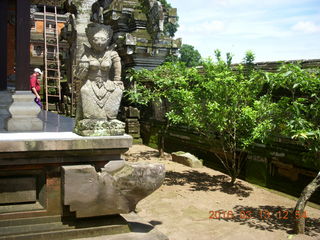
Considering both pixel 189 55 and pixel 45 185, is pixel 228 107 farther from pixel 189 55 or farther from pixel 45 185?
pixel 189 55

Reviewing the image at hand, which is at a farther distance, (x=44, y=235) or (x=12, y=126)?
(x=12, y=126)

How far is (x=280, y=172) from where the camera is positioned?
24.9ft

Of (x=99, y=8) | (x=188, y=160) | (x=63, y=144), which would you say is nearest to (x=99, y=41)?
(x=63, y=144)

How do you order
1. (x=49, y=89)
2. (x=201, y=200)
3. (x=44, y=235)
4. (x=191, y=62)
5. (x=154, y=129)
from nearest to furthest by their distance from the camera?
(x=44, y=235) < (x=201, y=200) < (x=154, y=129) < (x=49, y=89) < (x=191, y=62)

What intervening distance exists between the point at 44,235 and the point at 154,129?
850 cm

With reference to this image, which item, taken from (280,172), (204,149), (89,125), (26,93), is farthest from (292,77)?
(204,149)

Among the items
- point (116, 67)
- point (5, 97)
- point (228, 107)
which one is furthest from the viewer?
point (5, 97)

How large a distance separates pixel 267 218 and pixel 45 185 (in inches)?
143

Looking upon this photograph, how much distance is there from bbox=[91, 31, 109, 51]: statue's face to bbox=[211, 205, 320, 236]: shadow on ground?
3.24 meters

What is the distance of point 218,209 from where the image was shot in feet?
21.4

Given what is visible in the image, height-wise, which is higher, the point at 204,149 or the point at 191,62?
the point at 191,62

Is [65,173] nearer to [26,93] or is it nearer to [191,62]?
[26,93]

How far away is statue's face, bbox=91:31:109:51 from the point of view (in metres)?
4.73

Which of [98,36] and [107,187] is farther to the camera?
[98,36]
